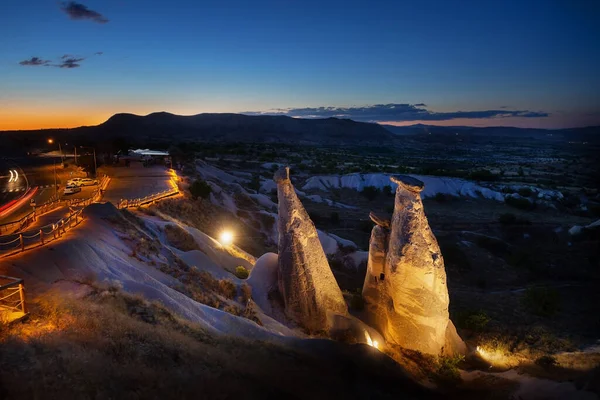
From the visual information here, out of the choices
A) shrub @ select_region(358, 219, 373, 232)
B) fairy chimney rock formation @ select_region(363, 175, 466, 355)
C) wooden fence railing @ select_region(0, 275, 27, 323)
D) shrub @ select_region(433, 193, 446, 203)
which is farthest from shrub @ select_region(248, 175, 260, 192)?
wooden fence railing @ select_region(0, 275, 27, 323)

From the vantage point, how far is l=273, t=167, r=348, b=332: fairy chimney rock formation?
43.4ft

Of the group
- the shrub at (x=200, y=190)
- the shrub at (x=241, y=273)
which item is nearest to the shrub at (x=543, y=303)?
the shrub at (x=241, y=273)

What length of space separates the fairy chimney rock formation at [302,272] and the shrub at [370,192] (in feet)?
141

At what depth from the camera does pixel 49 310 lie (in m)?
8.00

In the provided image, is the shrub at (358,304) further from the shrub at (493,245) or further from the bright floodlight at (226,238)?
the shrub at (493,245)

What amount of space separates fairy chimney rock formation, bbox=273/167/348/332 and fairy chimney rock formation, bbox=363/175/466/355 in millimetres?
2163

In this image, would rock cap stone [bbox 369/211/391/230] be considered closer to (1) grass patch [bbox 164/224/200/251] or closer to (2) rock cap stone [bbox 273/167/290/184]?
(2) rock cap stone [bbox 273/167/290/184]

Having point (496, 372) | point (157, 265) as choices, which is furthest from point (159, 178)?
point (496, 372)

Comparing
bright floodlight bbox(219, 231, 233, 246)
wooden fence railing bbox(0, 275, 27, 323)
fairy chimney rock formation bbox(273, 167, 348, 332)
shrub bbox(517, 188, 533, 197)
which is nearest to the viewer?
wooden fence railing bbox(0, 275, 27, 323)

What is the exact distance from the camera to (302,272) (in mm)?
13328

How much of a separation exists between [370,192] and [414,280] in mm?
44689

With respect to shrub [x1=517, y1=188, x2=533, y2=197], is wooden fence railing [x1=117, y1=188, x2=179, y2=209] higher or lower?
higher

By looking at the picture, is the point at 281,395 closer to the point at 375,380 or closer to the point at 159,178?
the point at 375,380

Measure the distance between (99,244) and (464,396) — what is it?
12.6 m
